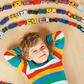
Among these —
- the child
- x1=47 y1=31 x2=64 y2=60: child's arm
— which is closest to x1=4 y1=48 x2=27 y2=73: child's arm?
the child

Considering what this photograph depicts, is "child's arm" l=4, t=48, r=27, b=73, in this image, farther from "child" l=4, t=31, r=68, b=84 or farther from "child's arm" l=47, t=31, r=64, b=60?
"child's arm" l=47, t=31, r=64, b=60

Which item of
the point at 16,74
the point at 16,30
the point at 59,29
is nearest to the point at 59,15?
the point at 59,29

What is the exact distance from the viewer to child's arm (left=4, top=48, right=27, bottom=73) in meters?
1.50

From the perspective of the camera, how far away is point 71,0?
1.57 m

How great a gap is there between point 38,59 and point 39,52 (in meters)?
0.03

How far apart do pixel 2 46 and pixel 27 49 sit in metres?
0.13

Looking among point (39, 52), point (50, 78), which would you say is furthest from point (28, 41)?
point (50, 78)

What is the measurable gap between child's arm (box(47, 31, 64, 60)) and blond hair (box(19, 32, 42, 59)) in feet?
0.25

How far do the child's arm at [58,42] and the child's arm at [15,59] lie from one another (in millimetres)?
137

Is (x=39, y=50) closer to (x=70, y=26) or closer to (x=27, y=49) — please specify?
(x=27, y=49)

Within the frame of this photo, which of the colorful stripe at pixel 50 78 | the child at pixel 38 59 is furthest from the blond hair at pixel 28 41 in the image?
the colorful stripe at pixel 50 78

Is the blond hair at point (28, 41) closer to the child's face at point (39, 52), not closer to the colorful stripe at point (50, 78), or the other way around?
the child's face at point (39, 52)

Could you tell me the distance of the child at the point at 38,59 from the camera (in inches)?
58.1

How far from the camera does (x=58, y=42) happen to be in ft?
5.05
